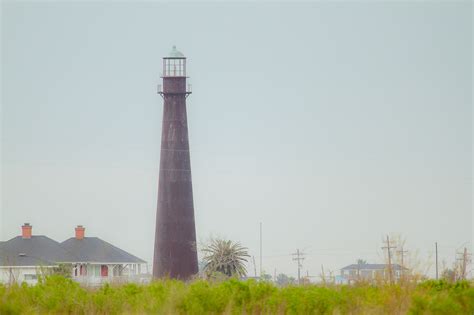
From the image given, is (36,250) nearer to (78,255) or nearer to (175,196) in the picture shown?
(78,255)

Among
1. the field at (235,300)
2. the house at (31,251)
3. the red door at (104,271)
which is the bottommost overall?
the field at (235,300)

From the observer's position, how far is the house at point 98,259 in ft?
273

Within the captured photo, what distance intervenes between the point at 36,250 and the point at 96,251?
489 cm

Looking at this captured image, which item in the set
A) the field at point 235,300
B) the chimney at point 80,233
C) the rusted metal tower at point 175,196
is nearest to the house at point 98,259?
the chimney at point 80,233

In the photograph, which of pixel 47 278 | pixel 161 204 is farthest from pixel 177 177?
pixel 47 278

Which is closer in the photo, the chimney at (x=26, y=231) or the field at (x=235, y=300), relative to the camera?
the field at (x=235, y=300)

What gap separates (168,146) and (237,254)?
8278 millimetres

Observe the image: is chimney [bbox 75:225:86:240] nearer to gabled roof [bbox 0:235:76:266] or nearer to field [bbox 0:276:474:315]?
gabled roof [bbox 0:235:76:266]

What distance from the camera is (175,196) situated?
69.5 metres

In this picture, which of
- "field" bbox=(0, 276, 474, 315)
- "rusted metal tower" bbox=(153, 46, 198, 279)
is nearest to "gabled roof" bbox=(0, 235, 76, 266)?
"rusted metal tower" bbox=(153, 46, 198, 279)

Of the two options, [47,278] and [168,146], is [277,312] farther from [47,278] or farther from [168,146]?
[168,146]

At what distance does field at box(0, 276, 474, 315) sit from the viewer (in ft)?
103

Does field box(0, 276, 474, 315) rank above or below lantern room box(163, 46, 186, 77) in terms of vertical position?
below

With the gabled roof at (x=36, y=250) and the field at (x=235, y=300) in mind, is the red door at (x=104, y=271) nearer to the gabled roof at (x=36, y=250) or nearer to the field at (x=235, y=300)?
the gabled roof at (x=36, y=250)
